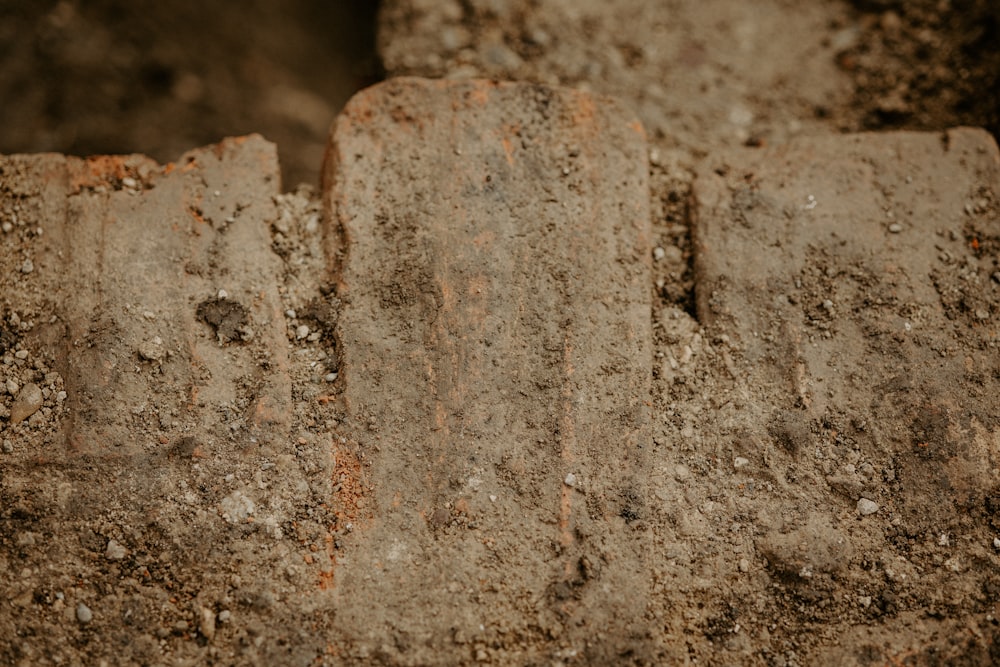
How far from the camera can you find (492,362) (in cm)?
146

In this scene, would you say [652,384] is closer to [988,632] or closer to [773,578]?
[773,578]

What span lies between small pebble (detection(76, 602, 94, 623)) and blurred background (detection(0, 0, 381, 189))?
4.51 ft

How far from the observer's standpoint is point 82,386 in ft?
4.67

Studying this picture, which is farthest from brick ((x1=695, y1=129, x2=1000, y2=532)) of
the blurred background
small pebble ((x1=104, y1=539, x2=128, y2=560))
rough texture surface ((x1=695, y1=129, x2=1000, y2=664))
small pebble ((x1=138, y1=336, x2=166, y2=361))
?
the blurred background

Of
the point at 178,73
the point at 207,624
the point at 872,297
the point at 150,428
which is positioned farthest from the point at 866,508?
the point at 178,73

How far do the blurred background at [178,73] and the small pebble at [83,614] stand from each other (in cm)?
137

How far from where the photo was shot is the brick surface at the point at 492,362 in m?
1.36

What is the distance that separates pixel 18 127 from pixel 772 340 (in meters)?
2.41

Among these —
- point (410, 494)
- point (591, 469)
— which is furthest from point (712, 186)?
point (410, 494)

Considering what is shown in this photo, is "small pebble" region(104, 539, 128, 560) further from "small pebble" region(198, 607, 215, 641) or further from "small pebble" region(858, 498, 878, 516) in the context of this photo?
"small pebble" region(858, 498, 878, 516)

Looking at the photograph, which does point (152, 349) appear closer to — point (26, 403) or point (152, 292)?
point (152, 292)

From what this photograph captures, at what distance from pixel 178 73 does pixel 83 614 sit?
73.3 inches

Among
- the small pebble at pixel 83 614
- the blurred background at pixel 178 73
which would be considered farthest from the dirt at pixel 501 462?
the blurred background at pixel 178 73

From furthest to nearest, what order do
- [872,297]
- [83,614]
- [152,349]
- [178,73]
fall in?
[178,73] → [872,297] → [152,349] → [83,614]
